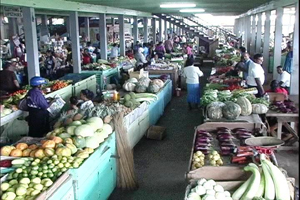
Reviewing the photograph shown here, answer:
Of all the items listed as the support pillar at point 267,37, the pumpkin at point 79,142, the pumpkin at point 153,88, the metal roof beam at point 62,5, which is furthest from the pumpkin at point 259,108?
the support pillar at point 267,37

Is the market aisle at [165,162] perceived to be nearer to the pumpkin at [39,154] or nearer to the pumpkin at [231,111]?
the pumpkin at [231,111]

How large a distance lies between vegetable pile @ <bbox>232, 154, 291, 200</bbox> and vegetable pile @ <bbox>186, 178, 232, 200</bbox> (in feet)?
0.52

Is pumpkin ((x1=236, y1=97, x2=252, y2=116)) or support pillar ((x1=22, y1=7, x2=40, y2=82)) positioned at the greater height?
support pillar ((x1=22, y1=7, x2=40, y2=82))

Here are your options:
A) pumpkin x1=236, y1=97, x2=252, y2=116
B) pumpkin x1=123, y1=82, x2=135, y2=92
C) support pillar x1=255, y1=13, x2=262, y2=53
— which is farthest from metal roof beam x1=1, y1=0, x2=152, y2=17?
support pillar x1=255, y1=13, x2=262, y2=53

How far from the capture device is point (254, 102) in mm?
7441

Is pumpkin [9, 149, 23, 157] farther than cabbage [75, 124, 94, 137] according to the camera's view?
No

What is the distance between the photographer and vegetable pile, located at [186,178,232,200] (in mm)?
3990

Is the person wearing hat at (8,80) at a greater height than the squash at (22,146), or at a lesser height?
greater

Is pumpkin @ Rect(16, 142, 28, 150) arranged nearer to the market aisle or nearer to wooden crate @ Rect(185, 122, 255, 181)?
the market aisle

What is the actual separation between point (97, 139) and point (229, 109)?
2622 mm

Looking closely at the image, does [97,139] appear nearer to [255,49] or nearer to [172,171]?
[172,171]

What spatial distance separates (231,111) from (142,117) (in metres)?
2.22

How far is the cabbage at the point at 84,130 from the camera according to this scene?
17.6 ft

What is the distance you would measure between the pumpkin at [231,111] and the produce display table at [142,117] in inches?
69.2
